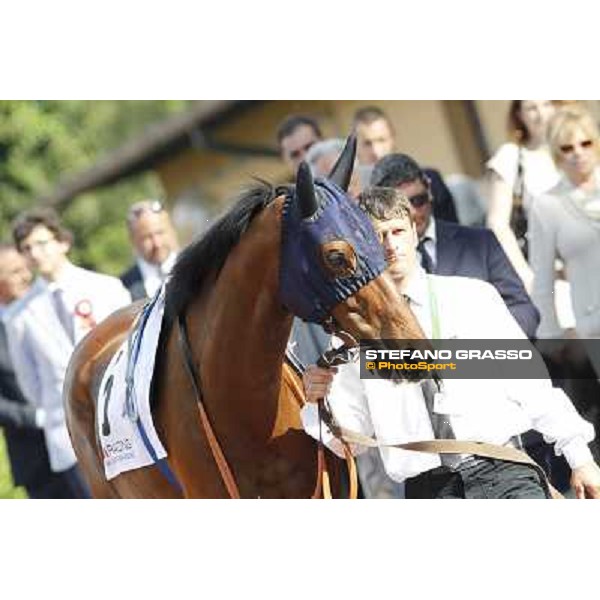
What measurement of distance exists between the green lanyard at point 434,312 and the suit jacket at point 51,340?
1.62 metres

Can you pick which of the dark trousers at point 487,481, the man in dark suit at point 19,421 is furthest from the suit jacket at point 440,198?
the man in dark suit at point 19,421

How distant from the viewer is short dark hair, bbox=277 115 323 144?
6.33 m

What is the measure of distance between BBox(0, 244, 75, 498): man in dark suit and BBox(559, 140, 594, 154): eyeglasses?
8.08ft

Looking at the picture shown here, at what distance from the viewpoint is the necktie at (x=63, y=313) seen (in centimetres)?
693

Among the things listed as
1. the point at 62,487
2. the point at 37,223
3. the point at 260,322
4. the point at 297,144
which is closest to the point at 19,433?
the point at 62,487

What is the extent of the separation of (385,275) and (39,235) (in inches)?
88.6

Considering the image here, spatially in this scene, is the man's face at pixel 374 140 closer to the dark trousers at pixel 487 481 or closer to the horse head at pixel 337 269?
the horse head at pixel 337 269

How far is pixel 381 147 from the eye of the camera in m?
6.33

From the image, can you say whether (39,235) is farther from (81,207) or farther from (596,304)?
(596,304)

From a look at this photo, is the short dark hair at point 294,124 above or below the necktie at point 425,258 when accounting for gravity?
above

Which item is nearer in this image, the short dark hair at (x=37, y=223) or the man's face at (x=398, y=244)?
the man's face at (x=398, y=244)
